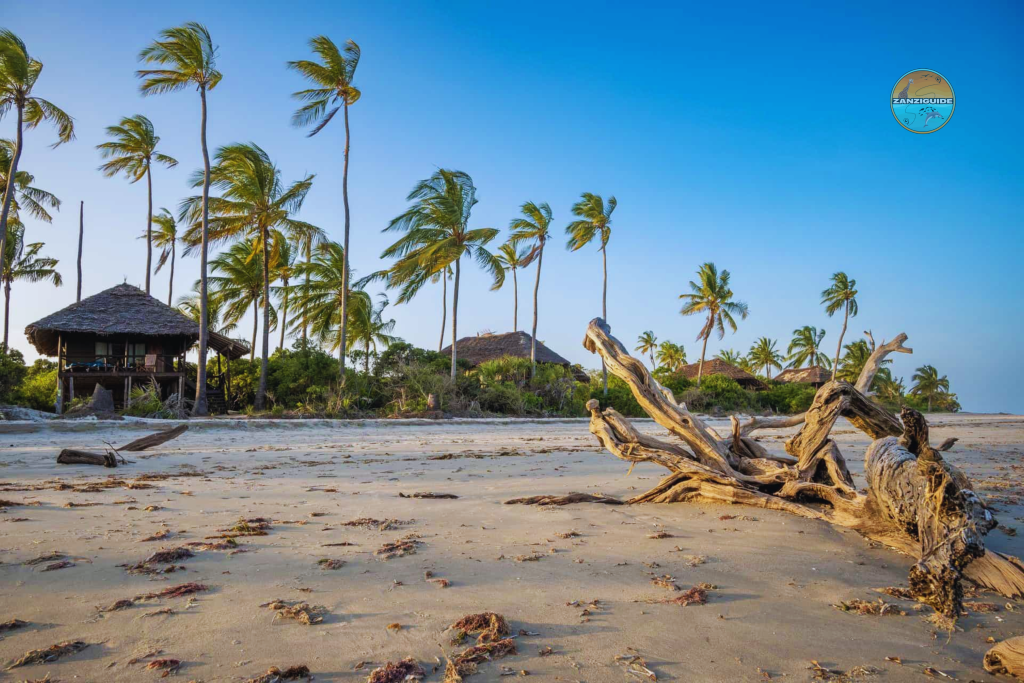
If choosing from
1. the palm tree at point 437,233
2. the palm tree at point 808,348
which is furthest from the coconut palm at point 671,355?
the palm tree at point 437,233

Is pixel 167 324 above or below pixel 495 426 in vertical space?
above

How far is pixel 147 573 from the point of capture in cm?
274

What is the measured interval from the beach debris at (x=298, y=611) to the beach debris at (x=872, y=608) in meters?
2.33

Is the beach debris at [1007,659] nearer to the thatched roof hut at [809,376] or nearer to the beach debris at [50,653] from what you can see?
the beach debris at [50,653]

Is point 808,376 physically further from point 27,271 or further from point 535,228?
point 27,271

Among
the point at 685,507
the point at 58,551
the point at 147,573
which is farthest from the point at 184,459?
the point at 685,507

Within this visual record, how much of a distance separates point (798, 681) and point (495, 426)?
14.7 m

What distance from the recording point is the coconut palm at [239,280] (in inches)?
1046

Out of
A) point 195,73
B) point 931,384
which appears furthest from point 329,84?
point 931,384

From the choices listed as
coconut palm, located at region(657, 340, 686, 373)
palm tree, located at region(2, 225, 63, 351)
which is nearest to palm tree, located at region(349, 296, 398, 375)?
palm tree, located at region(2, 225, 63, 351)

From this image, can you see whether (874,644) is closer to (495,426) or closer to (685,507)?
(685,507)

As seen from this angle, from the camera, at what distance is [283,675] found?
1.86 m

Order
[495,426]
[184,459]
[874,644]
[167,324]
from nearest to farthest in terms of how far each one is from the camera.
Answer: [874,644] → [184,459] → [495,426] → [167,324]

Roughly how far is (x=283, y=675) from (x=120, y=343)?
25.7 meters
